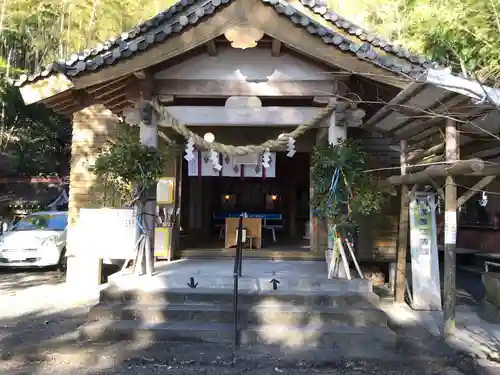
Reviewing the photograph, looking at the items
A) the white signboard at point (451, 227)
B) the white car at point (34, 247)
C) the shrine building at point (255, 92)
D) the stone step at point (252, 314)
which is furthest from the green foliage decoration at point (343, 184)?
the white car at point (34, 247)

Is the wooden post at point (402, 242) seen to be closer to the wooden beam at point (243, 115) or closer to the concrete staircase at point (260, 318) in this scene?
the concrete staircase at point (260, 318)

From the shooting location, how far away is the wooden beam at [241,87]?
7348 mm

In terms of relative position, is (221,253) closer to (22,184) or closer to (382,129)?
(382,129)

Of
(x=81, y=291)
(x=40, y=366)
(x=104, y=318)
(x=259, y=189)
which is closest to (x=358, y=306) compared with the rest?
(x=104, y=318)

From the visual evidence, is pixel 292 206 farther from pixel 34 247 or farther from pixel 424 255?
pixel 424 255

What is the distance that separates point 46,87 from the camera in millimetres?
7672

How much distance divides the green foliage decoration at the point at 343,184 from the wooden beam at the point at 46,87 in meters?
4.59

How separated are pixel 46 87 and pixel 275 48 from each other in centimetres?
408

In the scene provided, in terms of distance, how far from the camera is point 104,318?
6031 millimetres

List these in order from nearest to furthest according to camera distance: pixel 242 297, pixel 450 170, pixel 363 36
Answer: pixel 450 170
pixel 242 297
pixel 363 36

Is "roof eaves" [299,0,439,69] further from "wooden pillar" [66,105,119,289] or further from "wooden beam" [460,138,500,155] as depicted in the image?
"wooden pillar" [66,105,119,289]

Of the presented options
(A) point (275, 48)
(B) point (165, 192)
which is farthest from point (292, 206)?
(A) point (275, 48)

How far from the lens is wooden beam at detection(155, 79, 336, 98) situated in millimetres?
7348

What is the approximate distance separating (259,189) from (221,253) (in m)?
8.64
